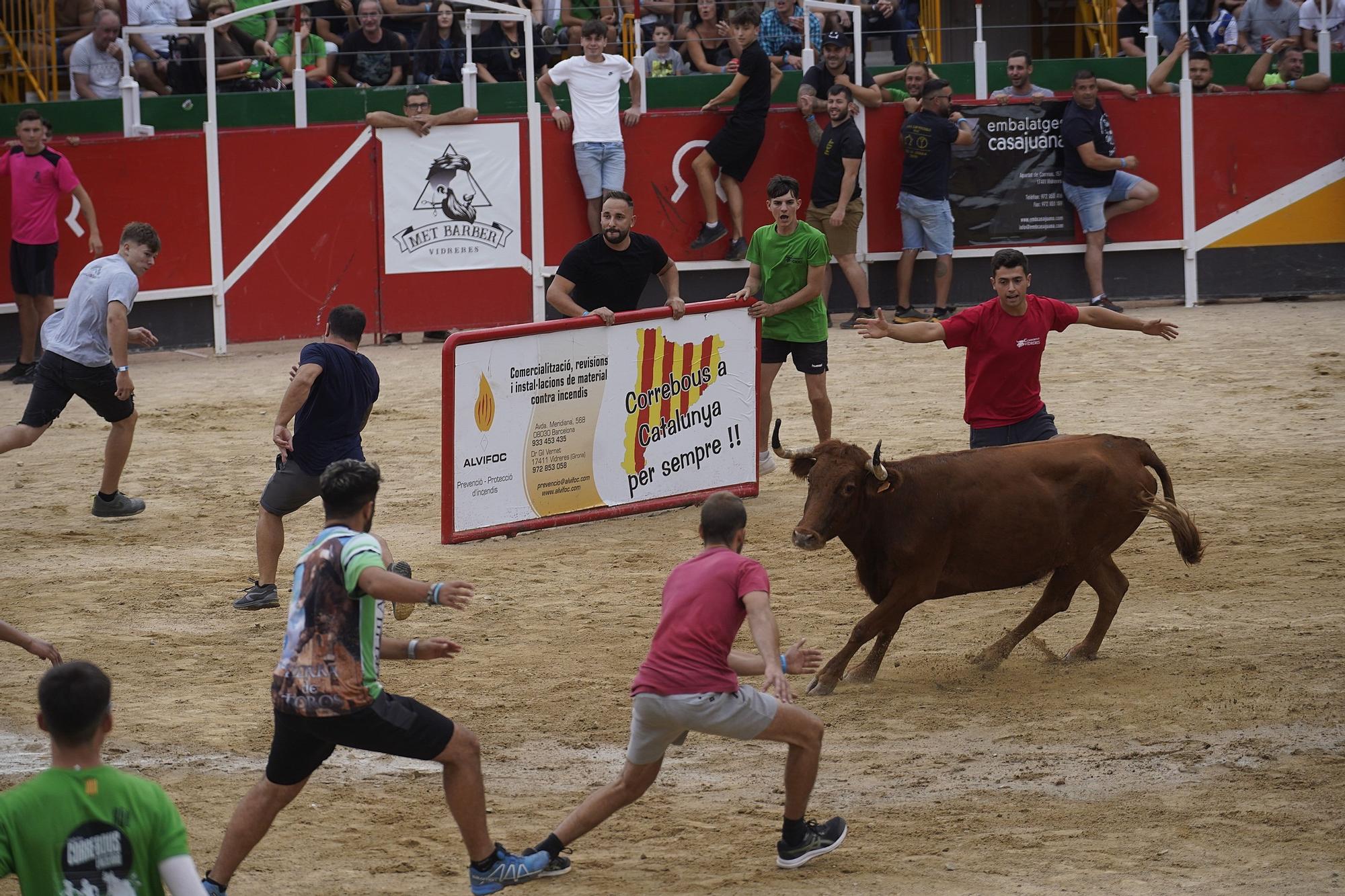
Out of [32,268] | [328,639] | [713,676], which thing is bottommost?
[713,676]

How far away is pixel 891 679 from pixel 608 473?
366 centimetres

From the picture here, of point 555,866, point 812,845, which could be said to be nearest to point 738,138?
point 812,845

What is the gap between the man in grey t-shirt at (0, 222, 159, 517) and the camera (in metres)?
10.6

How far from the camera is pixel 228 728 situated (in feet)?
24.6

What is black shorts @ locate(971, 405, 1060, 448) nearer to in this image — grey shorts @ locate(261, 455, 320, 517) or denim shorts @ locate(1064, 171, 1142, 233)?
grey shorts @ locate(261, 455, 320, 517)

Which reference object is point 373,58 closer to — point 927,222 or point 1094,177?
point 927,222

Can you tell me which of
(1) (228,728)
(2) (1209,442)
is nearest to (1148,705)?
(1) (228,728)

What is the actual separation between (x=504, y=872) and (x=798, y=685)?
2.77 m

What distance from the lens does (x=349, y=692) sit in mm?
5289

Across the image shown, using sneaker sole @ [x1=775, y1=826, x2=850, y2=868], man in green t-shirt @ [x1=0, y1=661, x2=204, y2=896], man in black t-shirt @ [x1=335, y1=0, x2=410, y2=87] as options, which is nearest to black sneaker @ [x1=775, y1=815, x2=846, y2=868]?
sneaker sole @ [x1=775, y1=826, x2=850, y2=868]

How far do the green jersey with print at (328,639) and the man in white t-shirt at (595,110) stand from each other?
12.3m

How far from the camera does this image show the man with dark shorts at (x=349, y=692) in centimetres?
527

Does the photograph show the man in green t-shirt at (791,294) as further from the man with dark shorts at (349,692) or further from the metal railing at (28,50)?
the metal railing at (28,50)

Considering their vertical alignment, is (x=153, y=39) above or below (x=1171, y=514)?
above
